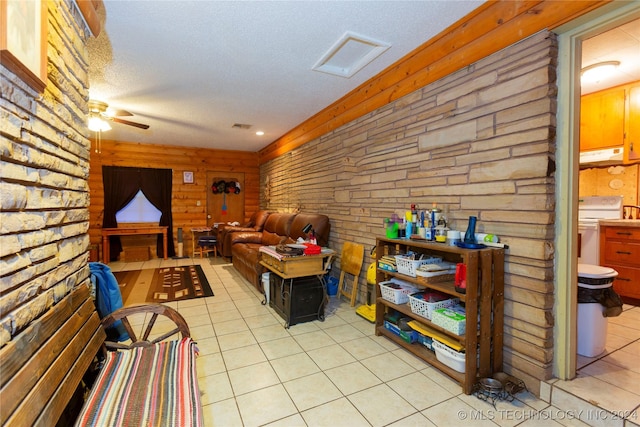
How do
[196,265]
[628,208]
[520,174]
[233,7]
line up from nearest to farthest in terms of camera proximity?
[520,174], [233,7], [628,208], [196,265]

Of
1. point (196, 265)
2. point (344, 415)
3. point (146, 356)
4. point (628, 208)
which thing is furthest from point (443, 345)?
point (196, 265)

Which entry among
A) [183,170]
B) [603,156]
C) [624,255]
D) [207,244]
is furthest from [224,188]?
[624,255]

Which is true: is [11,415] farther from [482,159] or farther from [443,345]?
[482,159]

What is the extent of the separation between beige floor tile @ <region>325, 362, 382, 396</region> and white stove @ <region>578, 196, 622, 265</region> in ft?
10.1

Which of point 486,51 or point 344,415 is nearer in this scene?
point 344,415

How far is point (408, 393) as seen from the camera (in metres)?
1.96

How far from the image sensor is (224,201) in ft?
24.6

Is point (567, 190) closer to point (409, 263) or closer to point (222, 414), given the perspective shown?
point (409, 263)

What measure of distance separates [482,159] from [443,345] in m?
1.35

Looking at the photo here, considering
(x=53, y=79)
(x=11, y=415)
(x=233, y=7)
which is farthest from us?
(x=233, y=7)

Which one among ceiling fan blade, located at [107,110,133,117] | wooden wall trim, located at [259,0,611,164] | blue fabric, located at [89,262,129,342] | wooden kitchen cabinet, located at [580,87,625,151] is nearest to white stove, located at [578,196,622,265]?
wooden kitchen cabinet, located at [580,87,625,151]

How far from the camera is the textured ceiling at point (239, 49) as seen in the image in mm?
2117

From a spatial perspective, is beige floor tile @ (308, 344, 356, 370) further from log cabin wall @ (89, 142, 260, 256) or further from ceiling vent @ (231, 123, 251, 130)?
A: log cabin wall @ (89, 142, 260, 256)

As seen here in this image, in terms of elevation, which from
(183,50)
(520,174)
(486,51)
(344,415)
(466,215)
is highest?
(183,50)
